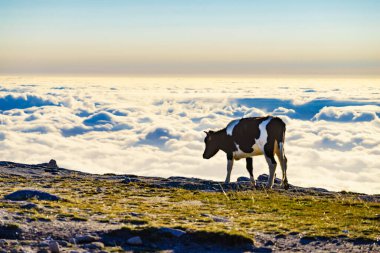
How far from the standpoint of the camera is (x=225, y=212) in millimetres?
22562

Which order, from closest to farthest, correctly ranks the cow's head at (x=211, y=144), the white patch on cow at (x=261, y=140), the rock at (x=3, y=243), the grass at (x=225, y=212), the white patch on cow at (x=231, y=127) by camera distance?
the rock at (x=3, y=243) < the grass at (x=225, y=212) < the white patch on cow at (x=261, y=140) < the white patch on cow at (x=231, y=127) < the cow's head at (x=211, y=144)

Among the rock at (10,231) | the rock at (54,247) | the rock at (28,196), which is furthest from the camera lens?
the rock at (28,196)

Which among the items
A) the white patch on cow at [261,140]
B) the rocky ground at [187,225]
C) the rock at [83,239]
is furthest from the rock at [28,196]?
the white patch on cow at [261,140]

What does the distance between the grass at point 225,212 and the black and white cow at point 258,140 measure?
2196 millimetres

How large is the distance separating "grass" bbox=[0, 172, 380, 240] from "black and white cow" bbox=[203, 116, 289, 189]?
7.21 ft

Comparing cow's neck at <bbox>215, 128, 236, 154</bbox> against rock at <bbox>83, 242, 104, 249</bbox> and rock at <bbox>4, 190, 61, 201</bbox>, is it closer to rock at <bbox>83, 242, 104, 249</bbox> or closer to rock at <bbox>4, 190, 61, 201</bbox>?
rock at <bbox>4, 190, 61, 201</bbox>

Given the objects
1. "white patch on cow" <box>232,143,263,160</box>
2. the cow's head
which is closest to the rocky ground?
"white patch on cow" <box>232,143,263,160</box>

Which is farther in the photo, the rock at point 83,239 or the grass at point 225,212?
the grass at point 225,212

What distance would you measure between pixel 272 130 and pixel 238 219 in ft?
40.8

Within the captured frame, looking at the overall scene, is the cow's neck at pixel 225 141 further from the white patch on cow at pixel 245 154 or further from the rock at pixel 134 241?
the rock at pixel 134 241

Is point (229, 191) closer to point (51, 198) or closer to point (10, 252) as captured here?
point (51, 198)

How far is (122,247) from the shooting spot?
1515 centimetres

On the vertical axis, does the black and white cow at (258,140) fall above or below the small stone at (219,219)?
above

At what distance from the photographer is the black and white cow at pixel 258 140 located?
32.0 meters
